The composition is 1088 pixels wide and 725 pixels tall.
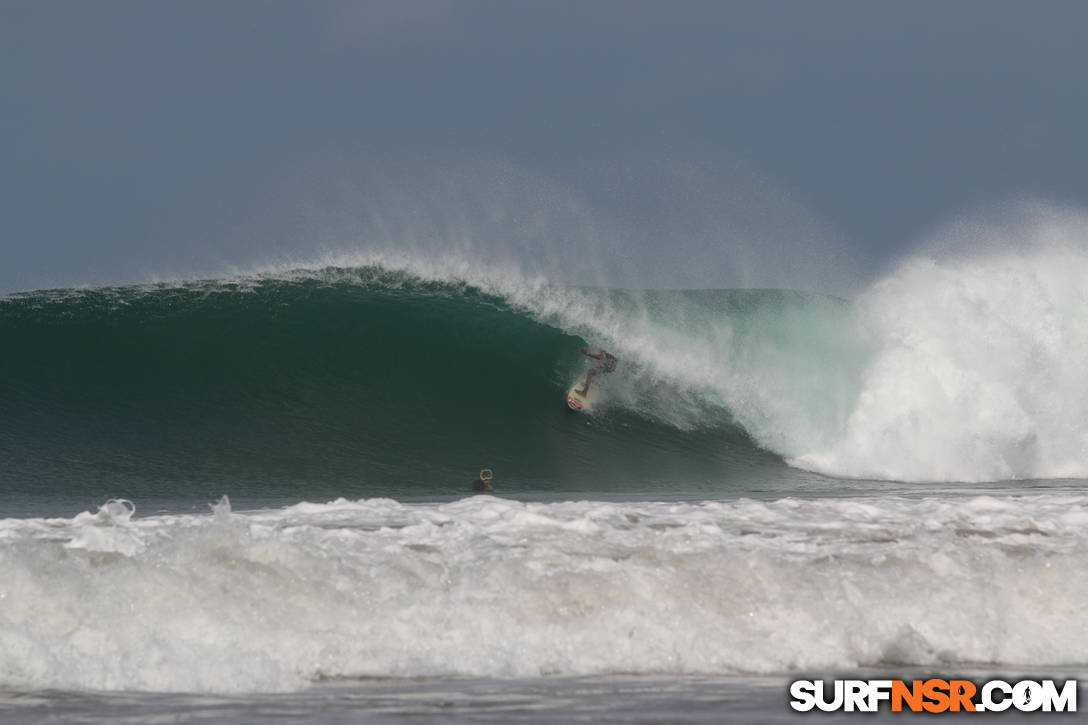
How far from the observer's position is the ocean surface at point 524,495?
3529mm

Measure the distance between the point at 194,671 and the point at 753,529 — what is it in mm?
2847

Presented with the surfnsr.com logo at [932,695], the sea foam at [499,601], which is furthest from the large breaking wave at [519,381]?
the surfnsr.com logo at [932,695]

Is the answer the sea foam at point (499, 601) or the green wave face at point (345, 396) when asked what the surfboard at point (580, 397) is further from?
the sea foam at point (499, 601)

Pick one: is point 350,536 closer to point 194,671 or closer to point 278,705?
point 194,671

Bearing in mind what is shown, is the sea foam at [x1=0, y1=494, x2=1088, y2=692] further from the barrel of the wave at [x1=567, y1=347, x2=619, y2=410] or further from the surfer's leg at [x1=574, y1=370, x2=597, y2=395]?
the surfer's leg at [x1=574, y1=370, x2=597, y2=395]

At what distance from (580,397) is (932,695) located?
31.8 ft

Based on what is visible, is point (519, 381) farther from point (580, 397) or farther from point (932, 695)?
point (932, 695)

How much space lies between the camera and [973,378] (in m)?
13.3

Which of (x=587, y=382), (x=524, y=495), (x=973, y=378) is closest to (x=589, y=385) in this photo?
(x=587, y=382)

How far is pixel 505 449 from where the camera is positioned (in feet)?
37.7

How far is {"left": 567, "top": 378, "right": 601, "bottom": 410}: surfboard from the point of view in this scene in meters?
12.7

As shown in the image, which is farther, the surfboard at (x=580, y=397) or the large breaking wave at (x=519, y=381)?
the surfboard at (x=580, y=397)

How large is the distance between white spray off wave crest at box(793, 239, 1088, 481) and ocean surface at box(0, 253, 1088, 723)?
5 cm

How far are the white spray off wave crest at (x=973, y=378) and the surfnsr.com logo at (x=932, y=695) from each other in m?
9.29
